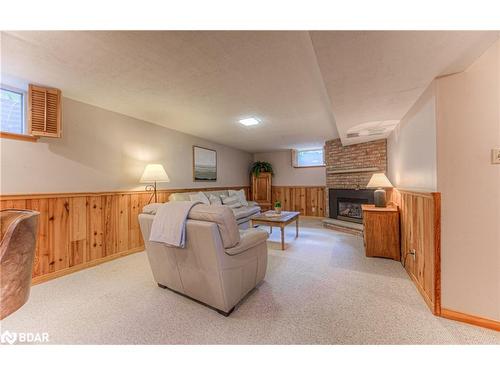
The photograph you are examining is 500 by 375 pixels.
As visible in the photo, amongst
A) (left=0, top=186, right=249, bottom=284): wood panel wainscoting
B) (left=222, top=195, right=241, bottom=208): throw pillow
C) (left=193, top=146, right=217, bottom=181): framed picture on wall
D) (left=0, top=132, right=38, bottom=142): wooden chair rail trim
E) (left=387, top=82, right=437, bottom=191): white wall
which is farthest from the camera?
(left=222, top=195, right=241, bottom=208): throw pillow

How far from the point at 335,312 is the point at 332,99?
6.79 ft

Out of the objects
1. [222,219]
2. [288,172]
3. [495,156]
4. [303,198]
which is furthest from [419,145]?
[288,172]

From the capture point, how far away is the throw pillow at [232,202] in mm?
4762

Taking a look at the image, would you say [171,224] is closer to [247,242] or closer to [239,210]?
[247,242]

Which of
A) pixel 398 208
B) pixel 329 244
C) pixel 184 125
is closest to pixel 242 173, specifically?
pixel 184 125

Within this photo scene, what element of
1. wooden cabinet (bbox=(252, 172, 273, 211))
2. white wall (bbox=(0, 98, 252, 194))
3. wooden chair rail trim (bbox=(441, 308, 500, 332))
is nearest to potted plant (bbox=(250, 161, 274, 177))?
wooden cabinet (bbox=(252, 172, 273, 211))

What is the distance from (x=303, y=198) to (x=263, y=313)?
17.1 feet

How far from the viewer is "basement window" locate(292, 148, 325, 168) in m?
6.32

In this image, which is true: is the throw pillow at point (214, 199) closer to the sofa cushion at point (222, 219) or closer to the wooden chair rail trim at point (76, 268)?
the wooden chair rail trim at point (76, 268)

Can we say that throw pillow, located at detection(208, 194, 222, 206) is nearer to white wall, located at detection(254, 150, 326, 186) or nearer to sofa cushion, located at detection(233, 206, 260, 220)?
sofa cushion, located at detection(233, 206, 260, 220)

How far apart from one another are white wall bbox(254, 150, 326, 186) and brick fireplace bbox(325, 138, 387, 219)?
3.33 ft

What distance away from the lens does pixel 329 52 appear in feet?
4.30

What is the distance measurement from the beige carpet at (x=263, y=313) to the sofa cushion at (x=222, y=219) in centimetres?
64
